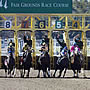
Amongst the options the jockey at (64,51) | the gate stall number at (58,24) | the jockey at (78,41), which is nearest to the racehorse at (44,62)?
the jockey at (64,51)

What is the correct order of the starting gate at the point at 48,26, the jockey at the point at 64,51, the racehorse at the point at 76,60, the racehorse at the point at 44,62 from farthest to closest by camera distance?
the starting gate at the point at 48,26
the racehorse at the point at 76,60
the jockey at the point at 64,51
the racehorse at the point at 44,62

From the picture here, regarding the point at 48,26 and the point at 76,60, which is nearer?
the point at 76,60

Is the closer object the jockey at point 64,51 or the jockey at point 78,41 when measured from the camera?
the jockey at point 64,51

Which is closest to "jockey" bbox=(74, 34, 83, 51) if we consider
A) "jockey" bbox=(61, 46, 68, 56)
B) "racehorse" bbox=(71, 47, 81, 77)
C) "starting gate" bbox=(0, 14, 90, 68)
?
"racehorse" bbox=(71, 47, 81, 77)

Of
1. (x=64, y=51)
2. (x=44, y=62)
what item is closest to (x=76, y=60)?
(x=64, y=51)

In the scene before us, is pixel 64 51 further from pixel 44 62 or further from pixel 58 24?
pixel 58 24

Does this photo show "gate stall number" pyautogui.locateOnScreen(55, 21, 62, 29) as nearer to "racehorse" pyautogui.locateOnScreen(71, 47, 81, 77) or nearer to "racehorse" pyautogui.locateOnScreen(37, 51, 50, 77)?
"racehorse" pyautogui.locateOnScreen(71, 47, 81, 77)

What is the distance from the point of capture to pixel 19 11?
25125 mm

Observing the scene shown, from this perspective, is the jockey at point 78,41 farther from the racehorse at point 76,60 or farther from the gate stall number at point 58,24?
the gate stall number at point 58,24

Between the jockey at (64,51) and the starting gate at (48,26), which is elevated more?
the starting gate at (48,26)

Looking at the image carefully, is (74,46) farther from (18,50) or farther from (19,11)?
(18,50)

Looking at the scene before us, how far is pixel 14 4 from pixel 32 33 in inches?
92.5

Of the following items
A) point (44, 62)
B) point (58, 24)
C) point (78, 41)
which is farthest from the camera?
point (58, 24)

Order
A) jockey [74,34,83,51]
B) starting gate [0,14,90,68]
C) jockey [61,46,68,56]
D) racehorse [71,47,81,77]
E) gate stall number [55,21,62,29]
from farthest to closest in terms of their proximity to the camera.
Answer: gate stall number [55,21,62,29]
starting gate [0,14,90,68]
jockey [74,34,83,51]
racehorse [71,47,81,77]
jockey [61,46,68,56]
